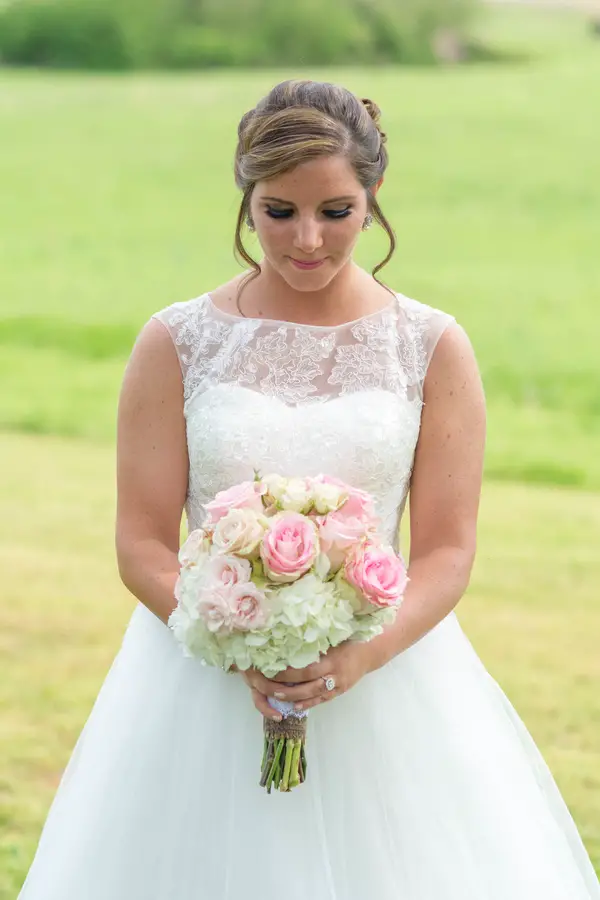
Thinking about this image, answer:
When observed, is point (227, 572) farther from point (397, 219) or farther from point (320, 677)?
point (397, 219)

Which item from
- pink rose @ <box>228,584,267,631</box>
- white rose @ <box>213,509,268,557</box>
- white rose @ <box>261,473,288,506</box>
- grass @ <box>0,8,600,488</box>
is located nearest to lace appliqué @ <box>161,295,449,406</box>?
white rose @ <box>261,473,288,506</box>

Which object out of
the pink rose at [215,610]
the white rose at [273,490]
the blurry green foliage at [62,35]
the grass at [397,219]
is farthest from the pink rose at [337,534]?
the blurry green foliage at [62,35]

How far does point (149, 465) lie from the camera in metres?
3.49

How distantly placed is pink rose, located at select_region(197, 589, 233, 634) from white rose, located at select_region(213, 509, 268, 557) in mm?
103

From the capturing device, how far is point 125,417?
3.50m

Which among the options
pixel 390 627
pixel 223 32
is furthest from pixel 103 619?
pixel 223 32

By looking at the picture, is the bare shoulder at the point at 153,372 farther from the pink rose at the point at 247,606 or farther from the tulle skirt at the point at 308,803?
the pink rose at the point at 247,606

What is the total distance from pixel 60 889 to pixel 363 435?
152 cm

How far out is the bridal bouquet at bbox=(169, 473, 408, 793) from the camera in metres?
2.80

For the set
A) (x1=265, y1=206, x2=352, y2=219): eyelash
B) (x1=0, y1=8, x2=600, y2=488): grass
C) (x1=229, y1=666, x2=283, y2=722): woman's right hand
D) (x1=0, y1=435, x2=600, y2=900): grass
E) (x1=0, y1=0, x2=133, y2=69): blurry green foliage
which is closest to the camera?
(x1=229, y1=666, x2=283, y2=722): woman's right hand

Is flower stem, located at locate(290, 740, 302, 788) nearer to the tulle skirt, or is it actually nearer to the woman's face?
the tulle skirt

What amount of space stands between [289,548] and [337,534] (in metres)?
0.13

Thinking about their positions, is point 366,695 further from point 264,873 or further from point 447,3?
point 447,3

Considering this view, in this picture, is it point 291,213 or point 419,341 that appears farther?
point 419,341
